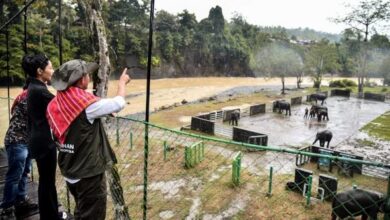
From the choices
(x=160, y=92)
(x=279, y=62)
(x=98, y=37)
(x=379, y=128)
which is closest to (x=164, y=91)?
(x=160, y=92)

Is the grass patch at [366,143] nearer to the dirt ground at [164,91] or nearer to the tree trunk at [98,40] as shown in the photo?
the tree trunk at [98,40]

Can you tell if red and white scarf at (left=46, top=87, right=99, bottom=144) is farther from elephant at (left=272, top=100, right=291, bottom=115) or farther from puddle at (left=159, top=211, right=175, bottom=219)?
elephant at (left=272, top=100, right=291, bottom=115)

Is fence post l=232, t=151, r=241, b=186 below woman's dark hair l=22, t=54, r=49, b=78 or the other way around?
below

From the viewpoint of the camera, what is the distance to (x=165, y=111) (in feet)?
80.6

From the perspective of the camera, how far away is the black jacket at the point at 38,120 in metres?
3.16

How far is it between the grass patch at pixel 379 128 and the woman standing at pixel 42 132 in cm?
1722

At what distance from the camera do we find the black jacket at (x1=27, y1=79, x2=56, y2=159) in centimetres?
316

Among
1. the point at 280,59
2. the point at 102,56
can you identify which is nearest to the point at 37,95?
the point at 102,56

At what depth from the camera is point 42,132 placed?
318 cm

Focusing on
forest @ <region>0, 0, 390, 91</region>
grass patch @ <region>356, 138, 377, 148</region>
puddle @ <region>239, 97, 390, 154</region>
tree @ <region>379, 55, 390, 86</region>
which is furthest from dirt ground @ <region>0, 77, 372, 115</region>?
tree @ <region>379, 55, 390, 86</region>

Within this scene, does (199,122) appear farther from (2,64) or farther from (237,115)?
(2,64)

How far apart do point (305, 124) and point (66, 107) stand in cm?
1895

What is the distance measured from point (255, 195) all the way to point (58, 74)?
721 centimetres

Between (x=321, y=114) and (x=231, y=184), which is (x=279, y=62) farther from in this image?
(x=231, y=184)
